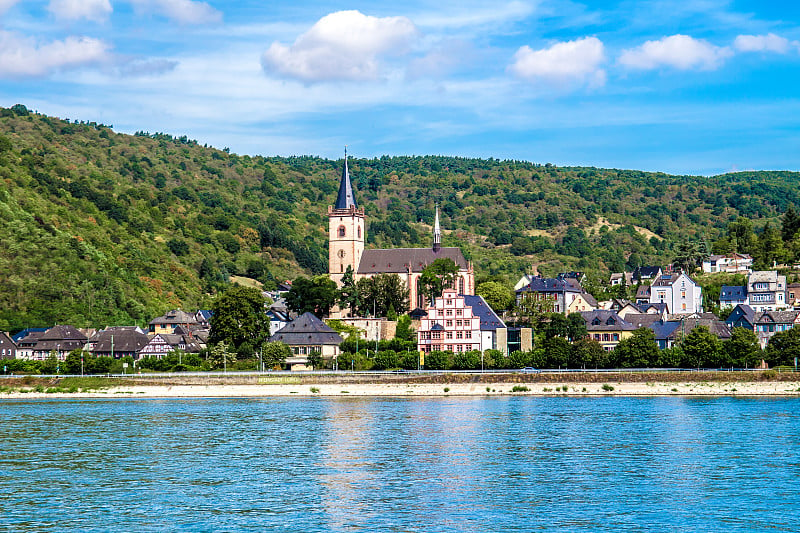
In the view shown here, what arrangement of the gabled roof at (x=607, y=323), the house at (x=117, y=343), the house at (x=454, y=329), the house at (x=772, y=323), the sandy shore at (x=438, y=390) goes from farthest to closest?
the house at (x=117, y=343) → the gabled roof at (x=607, y=323) → the house at (x=772, y=323) → the house at (x=454, y=329) → the sandy shore at (x=438, y=390)

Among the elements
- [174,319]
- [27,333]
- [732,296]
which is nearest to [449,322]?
[174,319]

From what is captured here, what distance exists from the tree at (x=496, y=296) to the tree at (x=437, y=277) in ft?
11.9

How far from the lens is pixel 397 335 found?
105500 millimetres

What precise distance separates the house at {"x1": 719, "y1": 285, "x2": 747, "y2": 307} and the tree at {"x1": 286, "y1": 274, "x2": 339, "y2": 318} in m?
46.8

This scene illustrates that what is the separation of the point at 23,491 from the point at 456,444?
20.8 m

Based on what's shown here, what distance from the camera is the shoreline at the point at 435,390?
8144 centimetres

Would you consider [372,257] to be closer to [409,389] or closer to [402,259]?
[402,259]

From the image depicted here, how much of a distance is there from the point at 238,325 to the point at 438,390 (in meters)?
24.6

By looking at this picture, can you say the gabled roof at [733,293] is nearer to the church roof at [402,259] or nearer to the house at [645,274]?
the house at [645,274]

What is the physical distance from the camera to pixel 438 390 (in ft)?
278

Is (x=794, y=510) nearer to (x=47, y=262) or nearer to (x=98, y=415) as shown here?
(x=98, y=415)

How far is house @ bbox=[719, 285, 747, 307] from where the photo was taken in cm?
12325

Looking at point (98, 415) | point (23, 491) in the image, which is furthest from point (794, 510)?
point (98, 415)

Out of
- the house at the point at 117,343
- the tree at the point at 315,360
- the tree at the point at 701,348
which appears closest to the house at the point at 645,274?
the tree at the point at 701,348
